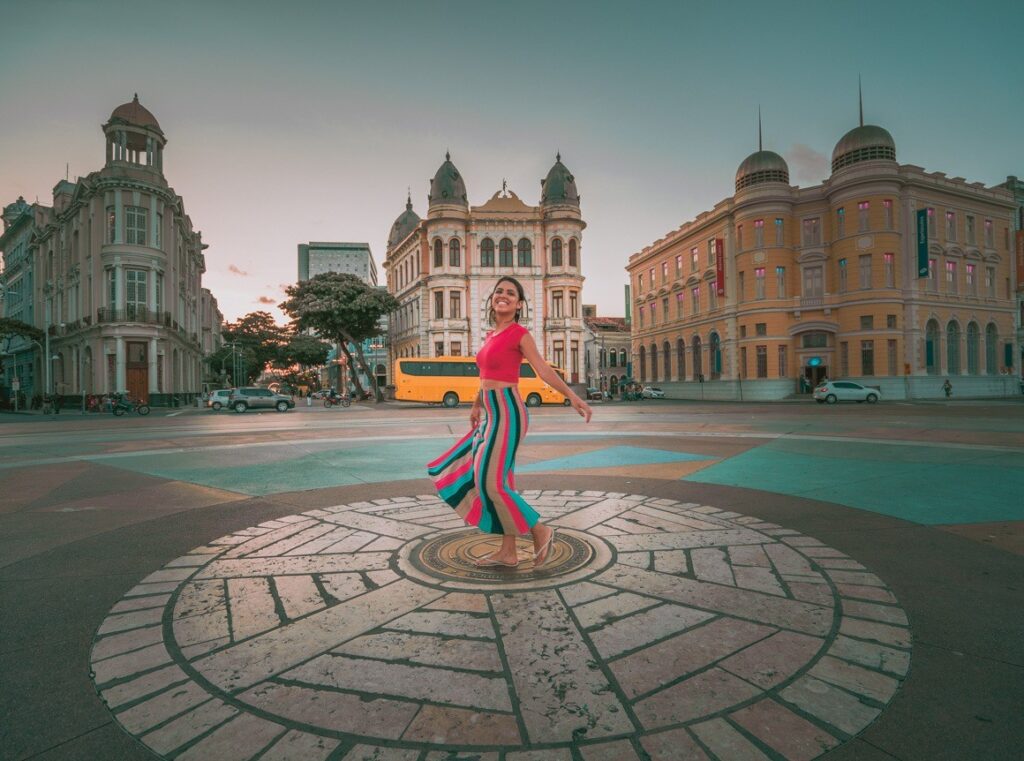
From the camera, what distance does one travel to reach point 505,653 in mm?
2135

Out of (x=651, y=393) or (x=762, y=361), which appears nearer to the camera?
(x=762, y=361)

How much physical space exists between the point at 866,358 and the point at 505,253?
89.7 feet

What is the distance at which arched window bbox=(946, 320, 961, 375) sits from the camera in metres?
37.2

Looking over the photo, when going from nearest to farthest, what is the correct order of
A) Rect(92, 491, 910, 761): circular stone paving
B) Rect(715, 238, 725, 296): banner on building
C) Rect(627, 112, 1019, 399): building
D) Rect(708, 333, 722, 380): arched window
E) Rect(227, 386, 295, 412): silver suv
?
Rect(92, 491, 910, 761): circular stone paving < Rect(227, 386, 295, 412): silver suv < Rect(627, 112, 1019, 399): building < Rect(715, 238, 725, 296): banner on building < Rect(708, 333, 722, 380): arched window

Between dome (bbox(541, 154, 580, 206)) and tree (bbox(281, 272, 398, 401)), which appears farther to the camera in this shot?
dome (bbox(541, 154, 580, 206))

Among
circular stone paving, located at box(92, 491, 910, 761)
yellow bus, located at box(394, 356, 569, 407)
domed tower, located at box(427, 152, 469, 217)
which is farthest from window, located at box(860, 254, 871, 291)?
circular stone paving, located at box(92, 491, 910, 761)

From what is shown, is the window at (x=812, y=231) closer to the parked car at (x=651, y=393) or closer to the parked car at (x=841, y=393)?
the parked car at (x=841, y=393)

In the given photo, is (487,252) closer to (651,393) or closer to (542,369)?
(651,393)

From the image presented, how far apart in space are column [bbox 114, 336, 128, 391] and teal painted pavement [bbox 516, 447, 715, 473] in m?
33.8

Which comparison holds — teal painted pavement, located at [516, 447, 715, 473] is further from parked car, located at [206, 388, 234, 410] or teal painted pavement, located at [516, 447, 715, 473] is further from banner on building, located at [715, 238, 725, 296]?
banner on building, located at [715, 238, 725, 296]

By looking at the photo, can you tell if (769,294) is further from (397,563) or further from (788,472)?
(397,563)

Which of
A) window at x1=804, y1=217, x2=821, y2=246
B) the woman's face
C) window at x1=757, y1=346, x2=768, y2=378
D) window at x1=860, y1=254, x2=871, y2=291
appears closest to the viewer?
the woman's face

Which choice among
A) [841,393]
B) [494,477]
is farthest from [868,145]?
[494,477]

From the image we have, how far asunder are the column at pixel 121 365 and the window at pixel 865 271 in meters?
45.5
